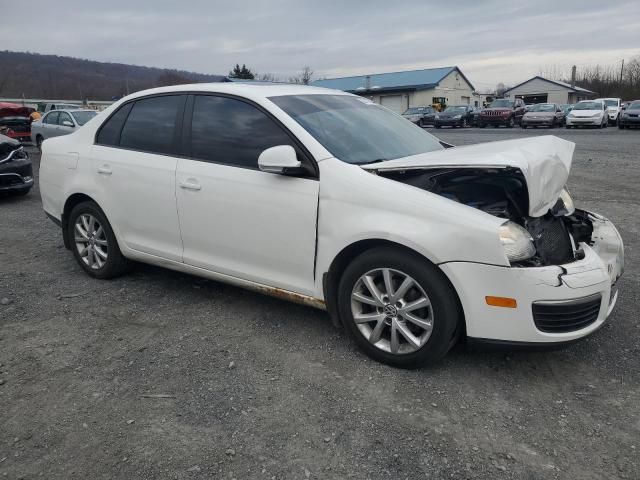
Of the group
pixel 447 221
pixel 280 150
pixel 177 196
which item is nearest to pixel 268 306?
pixel 177 196

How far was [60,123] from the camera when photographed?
50.8 ft

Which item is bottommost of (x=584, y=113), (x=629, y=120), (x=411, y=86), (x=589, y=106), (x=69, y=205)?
(x=69, y=205)

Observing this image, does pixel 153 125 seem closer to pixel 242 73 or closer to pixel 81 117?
pixel 81 117

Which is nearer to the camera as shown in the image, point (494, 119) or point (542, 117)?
point (542, 117)

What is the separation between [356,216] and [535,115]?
29072 mm

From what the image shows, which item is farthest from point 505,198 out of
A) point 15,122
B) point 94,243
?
point 15,122

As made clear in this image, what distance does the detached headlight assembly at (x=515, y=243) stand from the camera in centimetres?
281

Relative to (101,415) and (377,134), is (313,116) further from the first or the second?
(101,415)

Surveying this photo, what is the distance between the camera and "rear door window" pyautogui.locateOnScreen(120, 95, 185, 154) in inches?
162

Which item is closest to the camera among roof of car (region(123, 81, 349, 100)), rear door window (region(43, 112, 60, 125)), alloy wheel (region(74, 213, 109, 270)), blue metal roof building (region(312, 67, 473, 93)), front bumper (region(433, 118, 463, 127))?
roof of car (region(123, 81, 349, 100))

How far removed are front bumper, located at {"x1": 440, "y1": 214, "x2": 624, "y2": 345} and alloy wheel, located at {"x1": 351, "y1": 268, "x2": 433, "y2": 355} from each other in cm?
24

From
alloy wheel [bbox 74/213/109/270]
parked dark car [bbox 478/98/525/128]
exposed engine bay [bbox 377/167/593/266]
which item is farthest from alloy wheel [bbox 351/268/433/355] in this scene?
parked dark car [bbox 478/98/525/128]

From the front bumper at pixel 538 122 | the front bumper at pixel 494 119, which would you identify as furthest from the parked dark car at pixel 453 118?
the front bumper at pixel 538 122

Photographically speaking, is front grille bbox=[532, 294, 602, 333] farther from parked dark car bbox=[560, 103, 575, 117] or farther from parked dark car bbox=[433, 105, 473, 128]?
parked dark car bbox=[560, 103, 575, 117]
